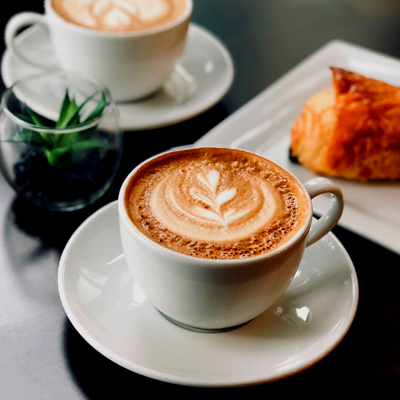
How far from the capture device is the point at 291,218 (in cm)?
76

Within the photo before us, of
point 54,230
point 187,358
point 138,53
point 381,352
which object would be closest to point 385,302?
point 381,352

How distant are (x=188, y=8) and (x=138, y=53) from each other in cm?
21

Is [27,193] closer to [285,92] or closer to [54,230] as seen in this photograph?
[54,230]

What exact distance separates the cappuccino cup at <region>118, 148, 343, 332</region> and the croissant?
414 mm

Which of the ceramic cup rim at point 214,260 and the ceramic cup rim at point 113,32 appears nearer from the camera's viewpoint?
the ceramic cup rim at point 214,260

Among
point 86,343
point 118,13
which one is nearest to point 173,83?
point 118,13

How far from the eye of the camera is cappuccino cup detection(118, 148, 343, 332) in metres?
0.68

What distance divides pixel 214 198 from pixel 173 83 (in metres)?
0.77

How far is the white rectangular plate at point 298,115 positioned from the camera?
1.06m

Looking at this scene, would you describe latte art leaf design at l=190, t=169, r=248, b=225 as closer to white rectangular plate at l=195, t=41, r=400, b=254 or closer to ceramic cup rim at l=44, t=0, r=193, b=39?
white rectangular plate at l=195, t=41, r=400, b=254

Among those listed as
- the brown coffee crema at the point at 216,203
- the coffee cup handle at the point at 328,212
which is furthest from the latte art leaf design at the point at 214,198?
the coffee cup handle at the point at 328,212

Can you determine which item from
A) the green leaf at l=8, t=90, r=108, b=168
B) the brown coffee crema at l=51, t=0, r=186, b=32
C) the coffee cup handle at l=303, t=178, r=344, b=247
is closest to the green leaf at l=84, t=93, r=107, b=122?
the green leaf at l=8, t=90, r=108, b=168

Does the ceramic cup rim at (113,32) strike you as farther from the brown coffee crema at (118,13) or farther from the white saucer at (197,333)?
the white saucer at (197,333)

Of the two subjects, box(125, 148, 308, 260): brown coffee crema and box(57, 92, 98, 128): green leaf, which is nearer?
box(125, 148, 308, 260): brown coffee crema
